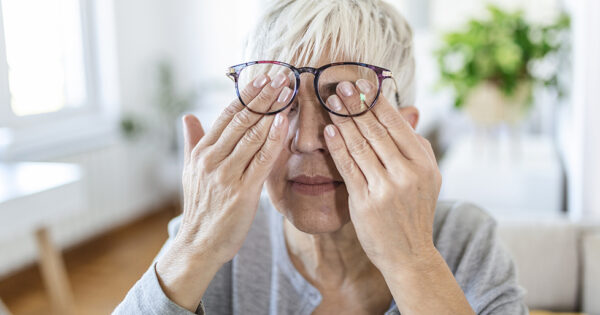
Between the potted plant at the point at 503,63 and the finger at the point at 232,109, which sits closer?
the finger at the point at 232,109

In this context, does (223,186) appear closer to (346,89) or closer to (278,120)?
(278,120)

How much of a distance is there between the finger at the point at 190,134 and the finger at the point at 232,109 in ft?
0.25

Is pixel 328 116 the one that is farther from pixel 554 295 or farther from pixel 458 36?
pixel 458 36

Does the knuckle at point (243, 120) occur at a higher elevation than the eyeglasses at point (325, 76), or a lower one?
lower

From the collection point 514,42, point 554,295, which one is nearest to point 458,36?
point 514,42

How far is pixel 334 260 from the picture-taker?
116cm

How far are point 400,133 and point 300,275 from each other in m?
0.44

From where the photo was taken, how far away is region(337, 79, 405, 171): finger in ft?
2.79

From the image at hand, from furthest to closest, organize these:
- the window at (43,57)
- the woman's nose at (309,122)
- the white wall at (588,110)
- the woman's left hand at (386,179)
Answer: the window at (43,57) < the white wall at (588,110) < the woman's nose at (309,122) < the woman's left hand at (386,179)

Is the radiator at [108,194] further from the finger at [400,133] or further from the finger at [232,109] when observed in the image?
the finger at [400,133]

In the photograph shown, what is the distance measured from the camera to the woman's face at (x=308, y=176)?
96 cm

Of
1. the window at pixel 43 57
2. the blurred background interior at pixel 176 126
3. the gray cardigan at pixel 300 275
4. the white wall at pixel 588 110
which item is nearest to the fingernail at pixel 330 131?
the gray cardigan at pixel 300 275

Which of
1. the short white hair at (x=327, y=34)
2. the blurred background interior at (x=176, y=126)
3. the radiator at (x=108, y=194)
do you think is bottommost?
the radiator at (x=108, y=194)

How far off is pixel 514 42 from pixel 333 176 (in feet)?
5.97
